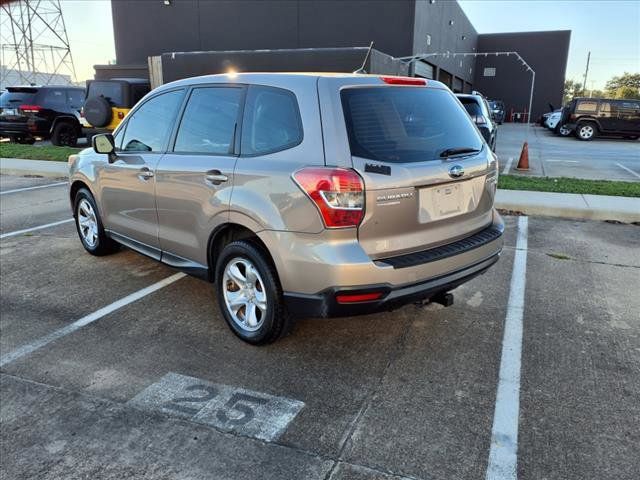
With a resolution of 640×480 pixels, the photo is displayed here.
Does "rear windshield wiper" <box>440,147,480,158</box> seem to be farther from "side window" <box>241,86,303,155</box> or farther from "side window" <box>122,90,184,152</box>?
"side window" <box>122,90,184,152</box>

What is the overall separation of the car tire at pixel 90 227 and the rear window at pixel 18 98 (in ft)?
40.2

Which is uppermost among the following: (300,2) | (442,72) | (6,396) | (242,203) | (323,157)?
(300,2)

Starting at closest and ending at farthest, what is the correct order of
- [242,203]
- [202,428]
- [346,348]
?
[202,428], [242,203], [346,348]

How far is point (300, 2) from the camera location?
23.4 meters

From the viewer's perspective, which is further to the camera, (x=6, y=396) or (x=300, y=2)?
(x=300, y=2)

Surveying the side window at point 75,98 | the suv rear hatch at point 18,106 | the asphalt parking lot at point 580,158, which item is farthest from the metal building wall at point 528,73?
the suv rear hatch at point 18,106

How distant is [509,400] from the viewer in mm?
2918

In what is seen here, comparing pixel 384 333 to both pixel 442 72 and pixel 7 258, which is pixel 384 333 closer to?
pixel 7 258

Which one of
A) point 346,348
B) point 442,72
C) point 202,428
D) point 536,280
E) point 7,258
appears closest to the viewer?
point 202,428

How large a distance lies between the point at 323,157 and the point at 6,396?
7.73 ft

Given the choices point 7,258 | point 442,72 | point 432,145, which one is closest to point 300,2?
point 442,72

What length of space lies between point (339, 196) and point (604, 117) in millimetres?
22980

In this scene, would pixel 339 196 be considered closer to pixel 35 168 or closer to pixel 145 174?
pixel 145 174

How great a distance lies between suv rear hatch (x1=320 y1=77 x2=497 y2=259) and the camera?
291 centimetres
